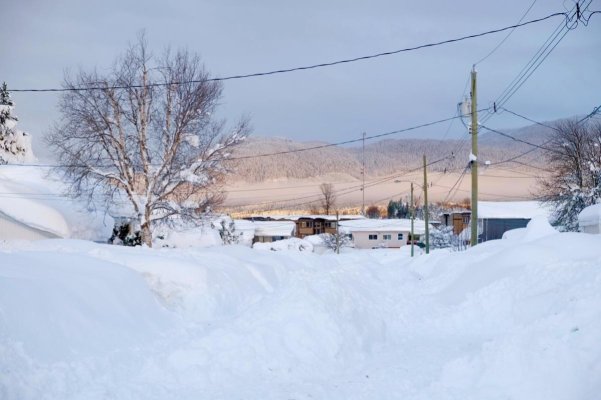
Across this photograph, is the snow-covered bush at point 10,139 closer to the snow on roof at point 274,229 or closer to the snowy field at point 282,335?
the snowy field at point 282,335

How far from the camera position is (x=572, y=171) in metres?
52.0

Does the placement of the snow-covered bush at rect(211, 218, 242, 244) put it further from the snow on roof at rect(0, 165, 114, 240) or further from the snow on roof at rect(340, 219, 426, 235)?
the snow on roof at rect(340, 219, 426, 235)

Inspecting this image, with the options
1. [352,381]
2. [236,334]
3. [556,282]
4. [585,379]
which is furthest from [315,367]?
[556,282]

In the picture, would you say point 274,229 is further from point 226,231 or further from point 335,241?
point 226,231

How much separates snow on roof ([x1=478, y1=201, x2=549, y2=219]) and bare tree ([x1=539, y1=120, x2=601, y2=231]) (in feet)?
35.7

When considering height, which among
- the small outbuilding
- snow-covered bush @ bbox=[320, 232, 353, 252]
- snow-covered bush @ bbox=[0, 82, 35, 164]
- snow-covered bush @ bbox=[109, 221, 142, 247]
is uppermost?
snow-covered bush @ bbox=[0, 82, 35, 164]

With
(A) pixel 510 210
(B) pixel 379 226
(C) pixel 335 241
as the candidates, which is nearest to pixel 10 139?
(C) pixel 335 241

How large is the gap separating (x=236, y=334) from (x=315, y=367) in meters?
1.41

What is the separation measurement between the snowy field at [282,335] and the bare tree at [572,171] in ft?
117

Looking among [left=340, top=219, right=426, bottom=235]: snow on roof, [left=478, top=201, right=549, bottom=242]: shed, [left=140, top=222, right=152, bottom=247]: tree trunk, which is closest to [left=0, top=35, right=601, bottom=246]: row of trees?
[left=140, top=222, right=152, bottom=247]: tree trunk

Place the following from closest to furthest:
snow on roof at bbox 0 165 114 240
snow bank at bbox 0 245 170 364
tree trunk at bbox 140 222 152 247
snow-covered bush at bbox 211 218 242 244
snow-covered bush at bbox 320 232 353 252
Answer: snow bank at bbox 0 245 170 364
tree trunk at bbox 140 222 152 247
snow on roof at bbox 0 165 114 240
snow-covered bush at bbox 211 218 242 244
snow-covered bush at bbox 320 232 353 252

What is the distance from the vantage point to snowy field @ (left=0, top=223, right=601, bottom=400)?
6453 millimetres

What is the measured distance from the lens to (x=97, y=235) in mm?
35312

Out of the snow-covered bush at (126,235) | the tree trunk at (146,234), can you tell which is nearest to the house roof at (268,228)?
the snow-covered bush at (126,235)
